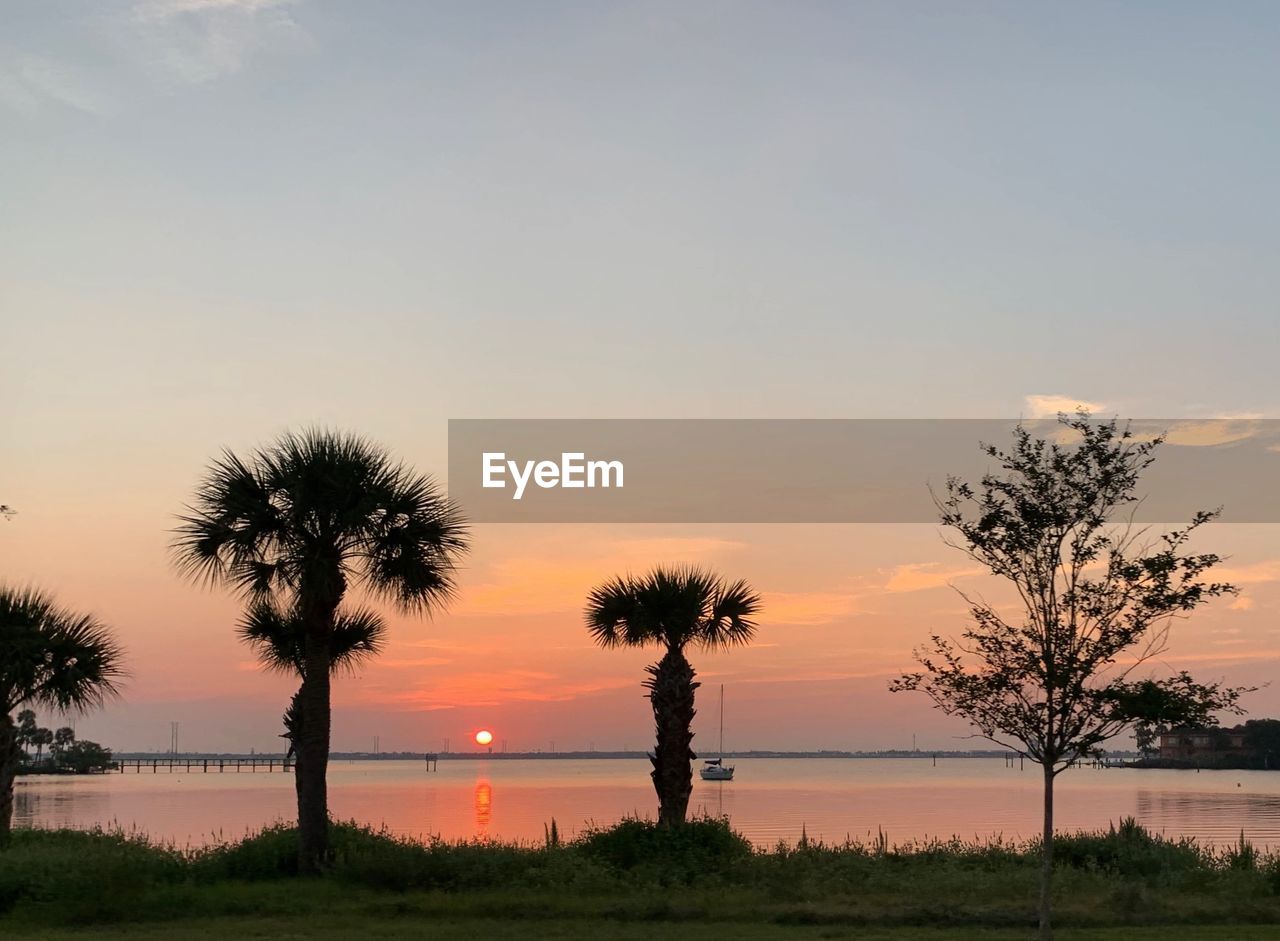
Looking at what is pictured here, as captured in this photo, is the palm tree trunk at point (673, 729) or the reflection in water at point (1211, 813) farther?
the reflection in water at point (1211, 813)

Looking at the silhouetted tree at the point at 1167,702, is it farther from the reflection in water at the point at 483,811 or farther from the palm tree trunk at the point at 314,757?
the reflection in water at the point at 483,811

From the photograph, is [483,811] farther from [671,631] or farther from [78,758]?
[78,758]

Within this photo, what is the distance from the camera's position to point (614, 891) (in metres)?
21.5

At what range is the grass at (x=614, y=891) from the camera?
18578 mm

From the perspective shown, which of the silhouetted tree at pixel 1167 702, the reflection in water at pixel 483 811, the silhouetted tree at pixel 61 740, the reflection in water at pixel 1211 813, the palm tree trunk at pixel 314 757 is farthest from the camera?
the silhouetted tree at pixel 61 740

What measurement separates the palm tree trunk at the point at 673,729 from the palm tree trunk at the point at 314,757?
8188 millimetres

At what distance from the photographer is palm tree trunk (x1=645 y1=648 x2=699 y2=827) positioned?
95.0ft

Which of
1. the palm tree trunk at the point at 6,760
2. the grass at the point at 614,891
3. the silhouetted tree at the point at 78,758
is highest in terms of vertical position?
the palm tree trunk at the point at 6,760

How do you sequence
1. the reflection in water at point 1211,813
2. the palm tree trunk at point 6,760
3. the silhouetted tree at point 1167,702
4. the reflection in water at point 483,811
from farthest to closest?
→ 1. the reflection in water at point 483,811
2. the reflection in water at point 1211,813
3. the palm tree trunk at point 6,760
4. the silhouetted tree at point 1167,702

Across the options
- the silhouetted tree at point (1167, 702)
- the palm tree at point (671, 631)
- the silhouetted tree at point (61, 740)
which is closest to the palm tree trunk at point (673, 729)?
the palm tree at point (671, 631)

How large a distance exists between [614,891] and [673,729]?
8.04 meters

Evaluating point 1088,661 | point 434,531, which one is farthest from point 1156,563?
point 434,531

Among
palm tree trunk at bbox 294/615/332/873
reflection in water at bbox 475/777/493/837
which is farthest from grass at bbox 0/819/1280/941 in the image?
reflection in water at bbox 475/777/493/837

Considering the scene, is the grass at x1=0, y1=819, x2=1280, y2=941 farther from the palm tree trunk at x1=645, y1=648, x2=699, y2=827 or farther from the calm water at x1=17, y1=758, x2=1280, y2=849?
the calm water at x1=17, y1=758, x2=1280, y2=849
